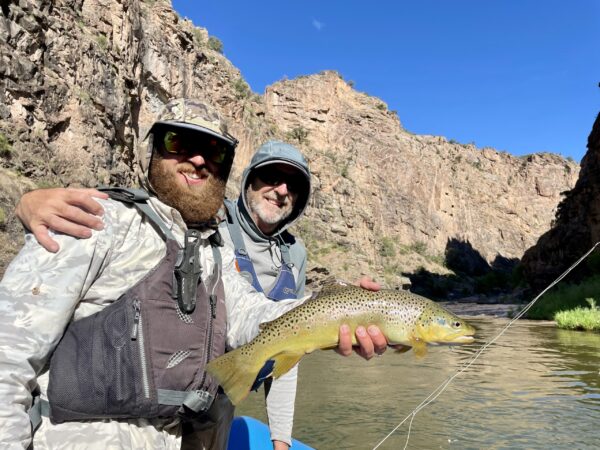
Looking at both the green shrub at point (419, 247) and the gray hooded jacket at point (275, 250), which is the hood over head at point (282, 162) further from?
the green shrub at point (419, 247)

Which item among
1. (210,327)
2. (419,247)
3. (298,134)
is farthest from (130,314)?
(419,247)

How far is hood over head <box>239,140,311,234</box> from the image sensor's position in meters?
3.39

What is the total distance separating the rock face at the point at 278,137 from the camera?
16.9 meters

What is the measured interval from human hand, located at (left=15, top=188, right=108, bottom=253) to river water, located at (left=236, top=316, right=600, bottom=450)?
16.6ft

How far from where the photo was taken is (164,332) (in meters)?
1.80

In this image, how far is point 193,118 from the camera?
7.43ft

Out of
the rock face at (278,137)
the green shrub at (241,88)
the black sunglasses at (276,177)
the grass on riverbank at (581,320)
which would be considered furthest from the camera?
the green shrub at (241,88)

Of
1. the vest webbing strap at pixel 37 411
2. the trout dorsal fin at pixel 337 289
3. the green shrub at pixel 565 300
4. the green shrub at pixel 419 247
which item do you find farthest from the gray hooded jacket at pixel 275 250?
the green shrub at pixel 419 247

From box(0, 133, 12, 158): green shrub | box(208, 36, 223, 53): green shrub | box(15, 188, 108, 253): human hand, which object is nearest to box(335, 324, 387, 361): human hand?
box(15, 188, 108, 253): human hand

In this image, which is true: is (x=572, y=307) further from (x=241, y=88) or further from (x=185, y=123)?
(x=241, y=88)

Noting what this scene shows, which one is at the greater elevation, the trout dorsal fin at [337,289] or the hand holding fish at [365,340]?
the trout dorsal fin at [337,289]

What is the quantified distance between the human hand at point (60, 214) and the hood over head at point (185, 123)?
569mm

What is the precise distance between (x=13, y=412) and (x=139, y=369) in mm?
414

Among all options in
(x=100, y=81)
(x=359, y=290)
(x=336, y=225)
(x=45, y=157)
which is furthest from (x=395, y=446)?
(x=336, y=225)
